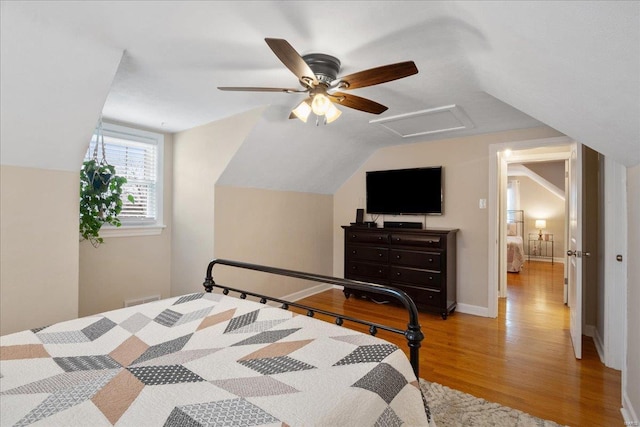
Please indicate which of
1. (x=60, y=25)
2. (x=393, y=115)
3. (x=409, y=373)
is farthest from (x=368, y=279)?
(x=60, y=25)

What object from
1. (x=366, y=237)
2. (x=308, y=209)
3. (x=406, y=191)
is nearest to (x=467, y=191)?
(x=406, y=191)

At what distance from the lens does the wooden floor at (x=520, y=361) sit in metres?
2.06

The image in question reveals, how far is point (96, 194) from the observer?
2822 mm

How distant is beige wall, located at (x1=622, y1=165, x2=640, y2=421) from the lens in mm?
1740

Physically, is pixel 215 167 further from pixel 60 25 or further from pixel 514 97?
pixel 514 97

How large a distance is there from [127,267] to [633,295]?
170 inches

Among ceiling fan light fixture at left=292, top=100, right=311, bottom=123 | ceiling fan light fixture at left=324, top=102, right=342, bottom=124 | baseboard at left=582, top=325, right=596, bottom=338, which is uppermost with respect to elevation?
ceiling fan light fixture at left=292, top=100, right=311, bottom=123

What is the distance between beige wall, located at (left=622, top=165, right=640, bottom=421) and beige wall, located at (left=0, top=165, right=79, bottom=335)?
12.4 ft

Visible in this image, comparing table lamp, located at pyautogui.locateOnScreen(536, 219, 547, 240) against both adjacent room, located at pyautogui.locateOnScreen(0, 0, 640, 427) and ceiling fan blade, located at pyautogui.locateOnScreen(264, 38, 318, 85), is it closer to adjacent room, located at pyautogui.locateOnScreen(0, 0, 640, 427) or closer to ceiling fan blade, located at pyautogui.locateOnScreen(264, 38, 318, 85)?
adjacent room, located at pyautogui.locateOnScreen(0, 0, 640, 427)

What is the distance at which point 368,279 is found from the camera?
14.0 ft

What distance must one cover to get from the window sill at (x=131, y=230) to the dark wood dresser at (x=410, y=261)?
8.11 feet

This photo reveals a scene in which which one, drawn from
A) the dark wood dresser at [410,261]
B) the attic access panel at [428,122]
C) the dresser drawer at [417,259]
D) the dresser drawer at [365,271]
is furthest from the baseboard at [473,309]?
the attic access panel at [428,122]

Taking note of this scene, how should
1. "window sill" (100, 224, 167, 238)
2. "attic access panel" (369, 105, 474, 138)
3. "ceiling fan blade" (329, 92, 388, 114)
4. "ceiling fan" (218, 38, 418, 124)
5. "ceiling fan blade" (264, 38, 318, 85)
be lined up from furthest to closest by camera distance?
1. "window sill" (100, 224, 167, 238)
2. "attic access panel" (369, 105, 474, 138)
3. "ceiling fan blade" (329, 92, 388, 114)
4. "ceiling fan" (218, 38, 418, 124)
5. "ceiling fan blade" (264, 38, 318, 85)

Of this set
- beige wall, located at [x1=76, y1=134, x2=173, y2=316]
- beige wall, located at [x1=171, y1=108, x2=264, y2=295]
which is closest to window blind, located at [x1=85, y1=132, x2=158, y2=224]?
beige wall, located at [x1=76, y1=134, x2=173, y2=316]
